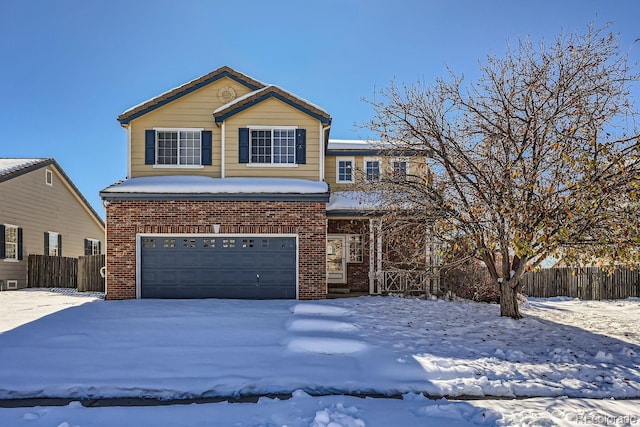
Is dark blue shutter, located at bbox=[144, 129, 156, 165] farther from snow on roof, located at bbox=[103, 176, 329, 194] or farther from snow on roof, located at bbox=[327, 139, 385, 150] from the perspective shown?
snow on roof, located at bbox=[327, 139, 385, 150]

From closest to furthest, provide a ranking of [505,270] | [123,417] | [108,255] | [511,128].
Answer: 1. [123,417]
2. [511,128]
3. [505,270]
4. [108,255]

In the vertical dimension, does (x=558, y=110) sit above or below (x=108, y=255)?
above

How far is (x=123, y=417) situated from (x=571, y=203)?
337 inches

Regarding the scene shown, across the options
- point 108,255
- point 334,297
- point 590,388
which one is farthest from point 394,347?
point 108,255

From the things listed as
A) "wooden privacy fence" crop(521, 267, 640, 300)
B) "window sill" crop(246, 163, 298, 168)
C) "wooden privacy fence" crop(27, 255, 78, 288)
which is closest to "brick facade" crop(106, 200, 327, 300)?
"window sill" crop(246, 163, 298, 168)

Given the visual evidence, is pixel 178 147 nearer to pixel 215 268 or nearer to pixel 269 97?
pixel 269 97

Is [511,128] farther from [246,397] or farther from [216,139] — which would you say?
[216,139]

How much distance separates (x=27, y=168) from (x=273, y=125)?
44.5ft

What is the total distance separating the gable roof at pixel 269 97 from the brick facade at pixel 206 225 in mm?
3276

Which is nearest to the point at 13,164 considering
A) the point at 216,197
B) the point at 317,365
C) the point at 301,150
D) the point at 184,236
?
the point at 184,236

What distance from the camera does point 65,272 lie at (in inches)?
845

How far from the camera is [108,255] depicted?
1427 cm

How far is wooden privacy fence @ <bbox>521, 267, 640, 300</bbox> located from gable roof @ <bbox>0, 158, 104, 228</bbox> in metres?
22.9

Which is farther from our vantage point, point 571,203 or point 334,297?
point 334,297
